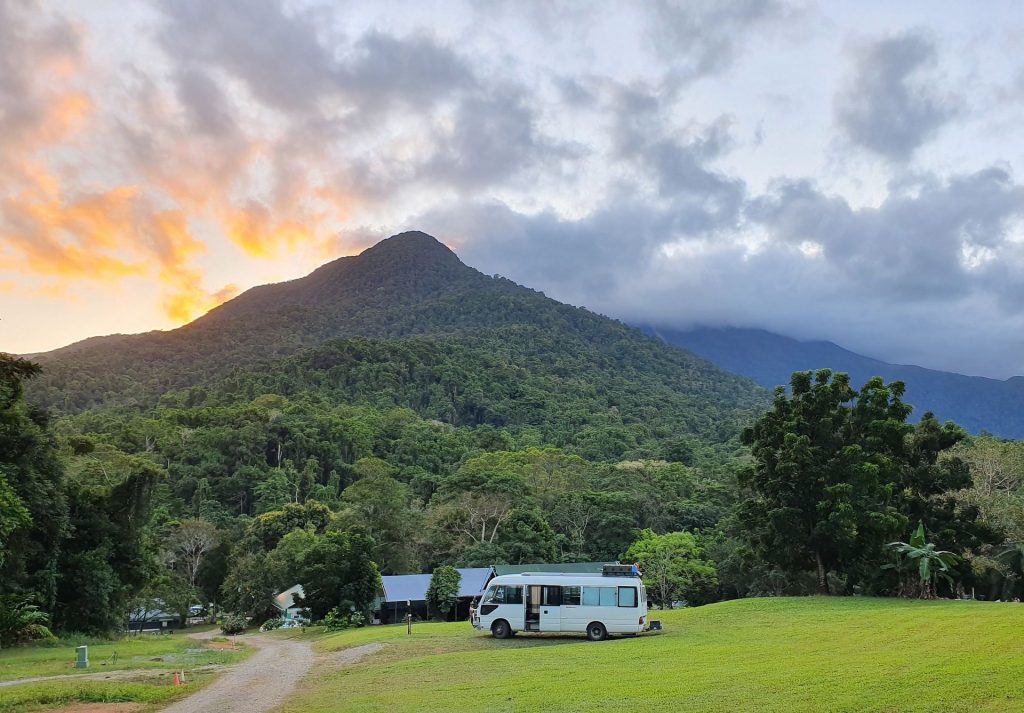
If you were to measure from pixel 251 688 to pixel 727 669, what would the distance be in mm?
10278

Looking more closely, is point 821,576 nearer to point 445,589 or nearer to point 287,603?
point 445,589

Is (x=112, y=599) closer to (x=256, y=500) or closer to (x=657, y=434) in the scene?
(x=256, y=500)

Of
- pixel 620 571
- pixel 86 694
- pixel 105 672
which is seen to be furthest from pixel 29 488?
pixel 620 571

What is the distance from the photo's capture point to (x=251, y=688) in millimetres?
15742

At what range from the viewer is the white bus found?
827 inches

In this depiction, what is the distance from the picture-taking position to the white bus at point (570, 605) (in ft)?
68.9

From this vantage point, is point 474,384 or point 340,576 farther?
point 474,384

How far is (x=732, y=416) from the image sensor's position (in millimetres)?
138000

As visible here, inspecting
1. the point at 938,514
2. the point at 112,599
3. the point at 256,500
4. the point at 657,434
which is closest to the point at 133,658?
the point at 112,599

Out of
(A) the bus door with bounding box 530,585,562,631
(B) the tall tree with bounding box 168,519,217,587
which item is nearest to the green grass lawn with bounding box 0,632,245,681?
(A) the bus door with bounding box 530,585,562,631

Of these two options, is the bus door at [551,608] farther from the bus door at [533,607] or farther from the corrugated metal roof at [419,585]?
the corrugated metal roof at [419,585]

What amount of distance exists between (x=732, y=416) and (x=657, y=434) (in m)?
25.7

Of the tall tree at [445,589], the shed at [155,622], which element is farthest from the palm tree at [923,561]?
the shed at [155,622]

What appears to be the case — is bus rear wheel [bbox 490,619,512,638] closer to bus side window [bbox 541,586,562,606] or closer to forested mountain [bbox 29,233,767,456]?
bus side window [bbox 541,586,562,606]
